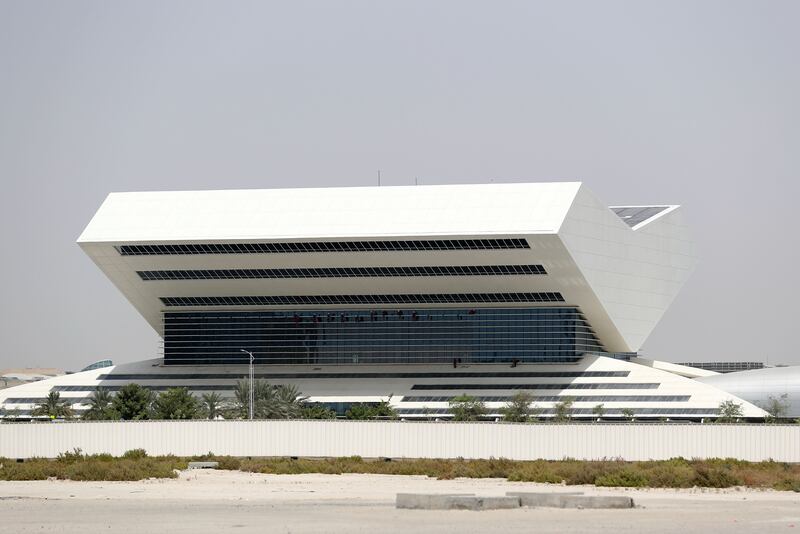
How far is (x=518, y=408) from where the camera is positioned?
137 m

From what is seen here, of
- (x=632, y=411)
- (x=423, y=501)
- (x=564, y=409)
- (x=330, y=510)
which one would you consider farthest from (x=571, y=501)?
(x=632, y=411)

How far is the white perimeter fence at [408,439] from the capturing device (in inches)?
3034

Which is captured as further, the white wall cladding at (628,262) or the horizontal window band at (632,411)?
the white wall cladding at (628,262)

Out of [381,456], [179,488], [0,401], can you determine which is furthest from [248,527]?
[0,401]

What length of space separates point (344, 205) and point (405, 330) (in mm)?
15232

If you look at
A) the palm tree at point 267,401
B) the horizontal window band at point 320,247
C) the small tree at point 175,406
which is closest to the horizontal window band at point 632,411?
the palm tree at point 267,401

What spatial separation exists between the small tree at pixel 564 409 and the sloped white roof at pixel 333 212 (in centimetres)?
1577

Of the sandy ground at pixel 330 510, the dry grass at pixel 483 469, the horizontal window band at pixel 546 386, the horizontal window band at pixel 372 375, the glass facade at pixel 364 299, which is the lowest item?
the sandy ground at pixel 330 510

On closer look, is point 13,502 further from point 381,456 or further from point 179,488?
point 381,456

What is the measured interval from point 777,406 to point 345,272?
4217 centimetres

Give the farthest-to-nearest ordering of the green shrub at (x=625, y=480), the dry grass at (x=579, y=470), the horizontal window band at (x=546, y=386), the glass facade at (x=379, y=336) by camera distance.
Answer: the glass facade at (x=379, y=336)
the horizontal window band at (x=546, y=386)
the dry grass at (x=579, y=470)
the green shrub at (x=625, y=480)

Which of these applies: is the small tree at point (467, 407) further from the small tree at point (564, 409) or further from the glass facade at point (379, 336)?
the glass facade at point (379, 336)

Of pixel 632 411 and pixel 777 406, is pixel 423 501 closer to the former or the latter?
pixel 632 411

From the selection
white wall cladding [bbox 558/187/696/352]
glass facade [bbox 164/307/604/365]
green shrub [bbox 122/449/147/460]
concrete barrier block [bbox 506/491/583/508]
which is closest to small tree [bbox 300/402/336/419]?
glass facade [bbox 164/307/604/365]
